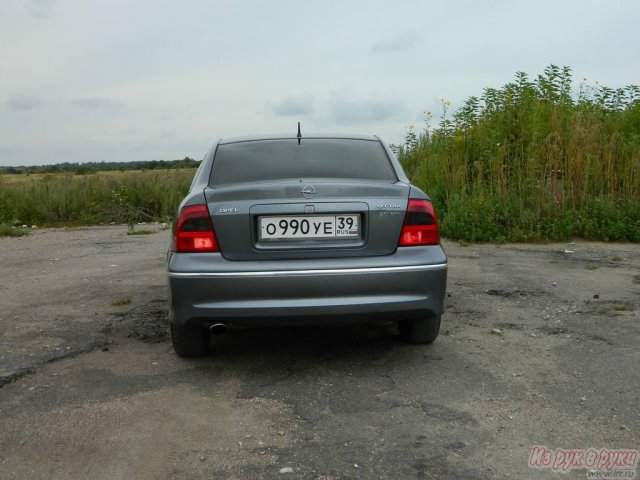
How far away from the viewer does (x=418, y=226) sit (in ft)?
13.9

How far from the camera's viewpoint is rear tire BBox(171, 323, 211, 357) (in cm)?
448

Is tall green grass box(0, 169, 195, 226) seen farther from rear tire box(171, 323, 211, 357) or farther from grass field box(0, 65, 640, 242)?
rear tire box(171, 323, 211, 357)

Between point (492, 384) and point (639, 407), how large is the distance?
786 mm

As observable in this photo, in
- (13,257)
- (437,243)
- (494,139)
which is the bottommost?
(13,257)

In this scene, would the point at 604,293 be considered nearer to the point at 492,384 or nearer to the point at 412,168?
the point at 492,384

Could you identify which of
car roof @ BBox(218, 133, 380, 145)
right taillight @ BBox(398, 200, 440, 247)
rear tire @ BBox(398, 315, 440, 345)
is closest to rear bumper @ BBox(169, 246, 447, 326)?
right taillight @ BBox(398, 200, 440, 247)

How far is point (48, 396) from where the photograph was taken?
3959 millimetres

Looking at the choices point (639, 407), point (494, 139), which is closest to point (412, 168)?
point (494, 139)

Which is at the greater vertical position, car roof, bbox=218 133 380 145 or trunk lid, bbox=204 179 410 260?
car roof, bbox=218 133 380 145

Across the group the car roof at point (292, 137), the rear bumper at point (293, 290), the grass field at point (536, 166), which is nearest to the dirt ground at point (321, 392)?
the rear bumper at point (293, 290)

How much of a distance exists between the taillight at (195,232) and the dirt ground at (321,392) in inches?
31.8

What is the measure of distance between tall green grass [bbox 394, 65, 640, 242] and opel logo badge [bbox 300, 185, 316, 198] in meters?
6.80

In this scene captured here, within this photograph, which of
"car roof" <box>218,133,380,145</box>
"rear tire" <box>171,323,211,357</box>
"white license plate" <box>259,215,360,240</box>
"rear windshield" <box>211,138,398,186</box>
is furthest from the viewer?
"car roof" <box>218,133,380,145</box>

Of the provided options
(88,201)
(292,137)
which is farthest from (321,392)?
(88,201)
